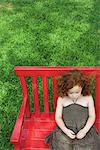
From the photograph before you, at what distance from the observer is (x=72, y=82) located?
4219 millimetres

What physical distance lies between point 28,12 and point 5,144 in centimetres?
407

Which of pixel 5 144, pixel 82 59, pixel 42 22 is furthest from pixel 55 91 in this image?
pixel 42 22

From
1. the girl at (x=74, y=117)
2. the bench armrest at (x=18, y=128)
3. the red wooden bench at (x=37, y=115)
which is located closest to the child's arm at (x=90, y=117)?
the girl at (x=74, y=117)

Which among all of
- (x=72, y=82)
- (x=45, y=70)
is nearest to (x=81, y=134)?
(x=72, y=82)

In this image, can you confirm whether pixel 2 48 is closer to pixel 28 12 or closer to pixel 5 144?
pixel 28 12

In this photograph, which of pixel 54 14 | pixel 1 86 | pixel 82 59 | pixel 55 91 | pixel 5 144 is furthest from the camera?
pixel 54 14

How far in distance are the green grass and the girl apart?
1.34 m

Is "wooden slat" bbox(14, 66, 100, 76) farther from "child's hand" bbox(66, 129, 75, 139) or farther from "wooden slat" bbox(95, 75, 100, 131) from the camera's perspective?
"child's hand" bbox(66, 129, 75, 139)

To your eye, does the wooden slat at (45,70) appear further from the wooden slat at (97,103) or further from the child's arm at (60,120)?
the child's arm at (60,120)

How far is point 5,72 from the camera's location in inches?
266

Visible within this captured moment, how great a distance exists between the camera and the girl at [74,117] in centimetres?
421

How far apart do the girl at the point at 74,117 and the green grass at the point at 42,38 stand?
4.40 feet

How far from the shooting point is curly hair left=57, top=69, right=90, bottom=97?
423cm

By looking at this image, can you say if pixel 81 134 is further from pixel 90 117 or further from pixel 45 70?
pixel 45 70
